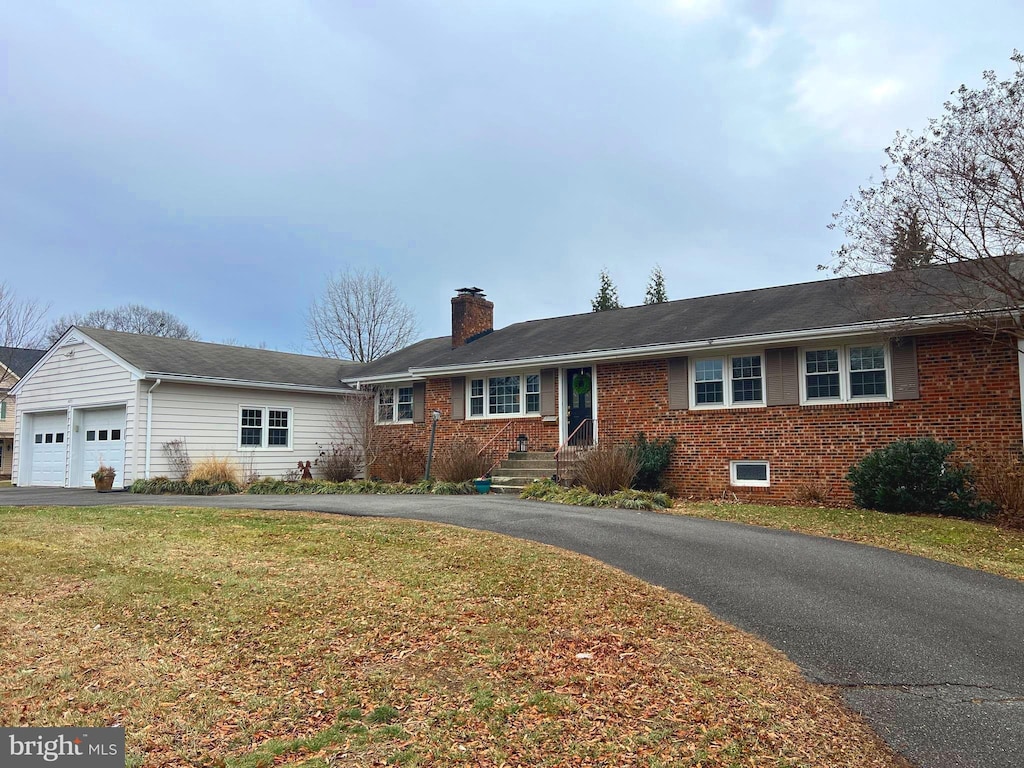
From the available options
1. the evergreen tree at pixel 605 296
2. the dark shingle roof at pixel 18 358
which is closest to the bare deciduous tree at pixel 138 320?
the dark shingle roof at pixel 18 358

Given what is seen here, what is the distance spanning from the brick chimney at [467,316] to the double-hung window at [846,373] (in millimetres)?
11068

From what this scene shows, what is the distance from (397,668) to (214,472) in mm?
14865

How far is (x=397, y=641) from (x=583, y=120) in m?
15.2

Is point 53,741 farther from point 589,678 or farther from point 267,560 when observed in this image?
point 267,560

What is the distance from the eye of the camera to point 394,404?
72.4 ft

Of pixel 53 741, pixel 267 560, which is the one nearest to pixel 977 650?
pixel 53 741

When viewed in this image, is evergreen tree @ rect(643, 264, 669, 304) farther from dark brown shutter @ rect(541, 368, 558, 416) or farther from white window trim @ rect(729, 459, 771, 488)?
white window trim @ rect(729, 459, 771, 488)

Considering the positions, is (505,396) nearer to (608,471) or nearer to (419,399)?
(419,399)

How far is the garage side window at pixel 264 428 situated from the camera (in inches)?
794

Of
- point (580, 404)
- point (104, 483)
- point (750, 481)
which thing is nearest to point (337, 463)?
point (104, 483)

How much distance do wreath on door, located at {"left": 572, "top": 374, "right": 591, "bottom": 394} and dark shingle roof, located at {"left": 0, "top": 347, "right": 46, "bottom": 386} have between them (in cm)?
2683

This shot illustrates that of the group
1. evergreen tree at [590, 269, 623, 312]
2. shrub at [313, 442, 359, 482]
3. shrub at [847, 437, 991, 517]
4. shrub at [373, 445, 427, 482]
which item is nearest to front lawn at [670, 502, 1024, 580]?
A: shrub at [847, 437, 991, 517]

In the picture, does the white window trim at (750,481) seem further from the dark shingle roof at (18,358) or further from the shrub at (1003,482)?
the dark shingle roof at (18,358)

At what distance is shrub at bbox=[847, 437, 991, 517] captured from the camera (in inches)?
456
